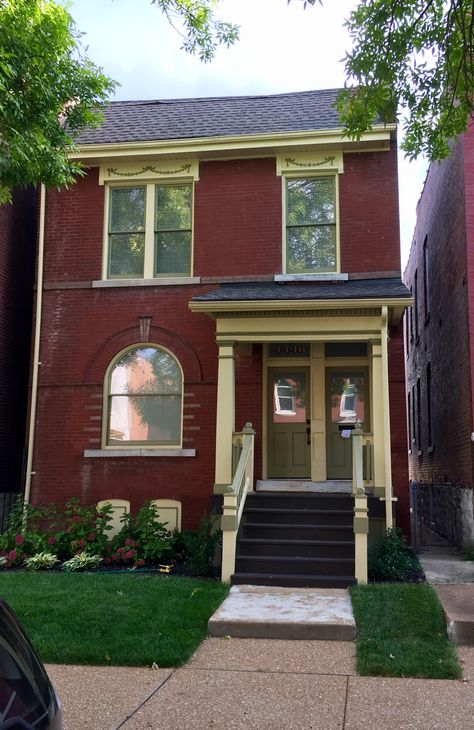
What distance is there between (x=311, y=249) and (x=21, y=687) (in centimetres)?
1018

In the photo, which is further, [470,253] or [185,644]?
[470,253]

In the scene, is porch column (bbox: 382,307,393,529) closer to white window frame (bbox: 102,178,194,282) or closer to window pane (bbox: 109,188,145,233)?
white window frame (bbox: 102,178,194,282)

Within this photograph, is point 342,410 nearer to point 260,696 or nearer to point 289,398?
point 289,398

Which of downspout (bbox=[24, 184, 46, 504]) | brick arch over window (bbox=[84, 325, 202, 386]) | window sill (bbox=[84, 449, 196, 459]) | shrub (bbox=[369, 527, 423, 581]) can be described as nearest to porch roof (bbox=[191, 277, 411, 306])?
brick arch over window (bbox=[84, 325, 202, 386])

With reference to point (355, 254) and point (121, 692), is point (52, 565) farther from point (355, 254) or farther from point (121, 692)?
point (355, 254)

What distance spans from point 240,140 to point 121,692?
364 inches

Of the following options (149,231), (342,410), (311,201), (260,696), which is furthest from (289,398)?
(260,696)

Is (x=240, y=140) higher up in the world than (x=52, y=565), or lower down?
higher up

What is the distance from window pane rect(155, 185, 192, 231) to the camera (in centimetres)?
1217

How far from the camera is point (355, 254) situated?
11469mm

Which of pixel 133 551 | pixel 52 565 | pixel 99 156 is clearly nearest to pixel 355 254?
pixel 99 156

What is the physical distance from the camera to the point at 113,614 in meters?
6.87

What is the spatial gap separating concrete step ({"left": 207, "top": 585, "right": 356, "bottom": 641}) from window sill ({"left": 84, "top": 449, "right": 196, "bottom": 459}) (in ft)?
12.1

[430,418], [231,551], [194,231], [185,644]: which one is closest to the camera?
[185,644]
